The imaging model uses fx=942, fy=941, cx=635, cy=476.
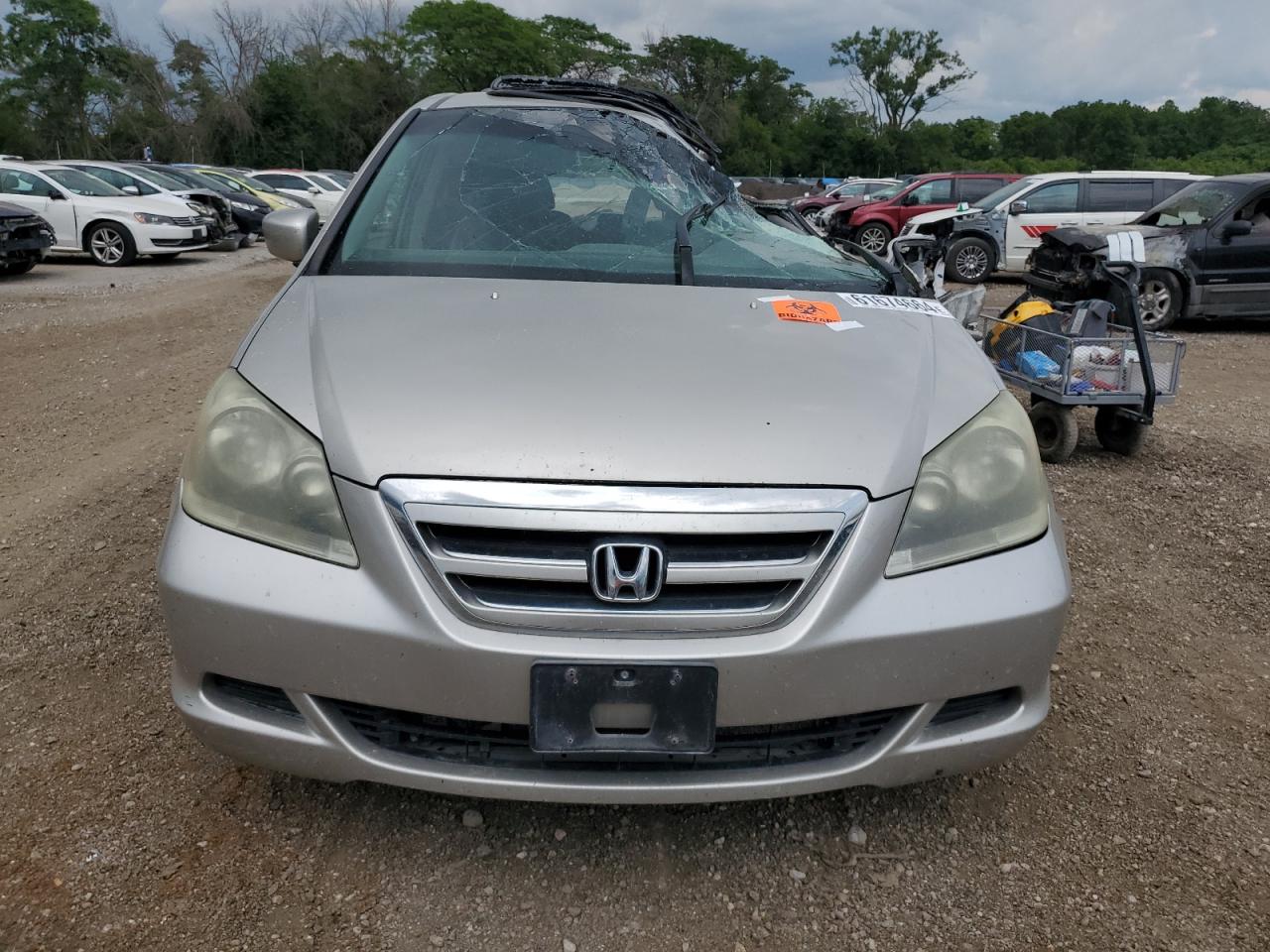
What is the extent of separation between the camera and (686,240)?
2648mm

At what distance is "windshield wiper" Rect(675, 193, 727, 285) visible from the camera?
8.18 ft

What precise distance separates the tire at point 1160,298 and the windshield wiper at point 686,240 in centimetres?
778

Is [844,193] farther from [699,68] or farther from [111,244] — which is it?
[699,68]

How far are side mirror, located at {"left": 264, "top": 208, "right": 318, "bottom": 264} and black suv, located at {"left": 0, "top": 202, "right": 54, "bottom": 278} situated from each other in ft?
32.9

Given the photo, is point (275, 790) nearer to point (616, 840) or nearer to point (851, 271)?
point (616, 840)

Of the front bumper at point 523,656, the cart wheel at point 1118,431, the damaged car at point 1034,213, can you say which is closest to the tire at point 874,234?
the damaged car at point 1034,213

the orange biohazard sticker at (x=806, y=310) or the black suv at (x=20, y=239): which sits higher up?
the orange biohazard sticker at (x=806, y=310)

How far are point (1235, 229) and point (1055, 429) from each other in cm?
585

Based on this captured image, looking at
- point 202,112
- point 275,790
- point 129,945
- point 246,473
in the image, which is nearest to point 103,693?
point 275,790

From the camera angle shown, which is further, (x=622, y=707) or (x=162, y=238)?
(x=162, y=238)

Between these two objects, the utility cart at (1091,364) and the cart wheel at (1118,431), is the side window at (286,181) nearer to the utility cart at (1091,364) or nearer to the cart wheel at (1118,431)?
the utility cart at (1091,364)

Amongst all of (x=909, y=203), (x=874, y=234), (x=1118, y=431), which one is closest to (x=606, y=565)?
(x=1118, y=431)

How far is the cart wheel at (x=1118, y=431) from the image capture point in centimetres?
488

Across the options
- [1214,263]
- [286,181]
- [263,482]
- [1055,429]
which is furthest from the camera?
[286,181]
